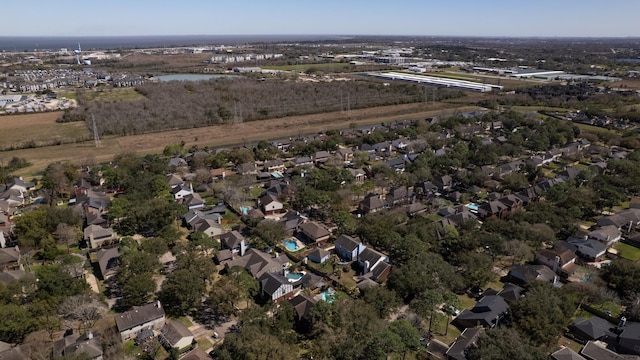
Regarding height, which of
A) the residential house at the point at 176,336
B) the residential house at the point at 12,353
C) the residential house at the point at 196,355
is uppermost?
the residential house at the point at 12,353

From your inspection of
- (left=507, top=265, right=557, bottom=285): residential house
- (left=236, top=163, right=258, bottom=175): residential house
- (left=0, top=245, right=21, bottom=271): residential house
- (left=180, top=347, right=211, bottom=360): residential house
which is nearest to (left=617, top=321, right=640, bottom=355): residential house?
(left=507, top=265, right=557, bottom=285): residential house

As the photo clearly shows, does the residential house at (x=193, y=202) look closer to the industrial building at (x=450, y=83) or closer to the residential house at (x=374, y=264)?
the residential house at (x=374, y=264)

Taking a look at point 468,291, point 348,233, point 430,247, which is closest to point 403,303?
point 468,291

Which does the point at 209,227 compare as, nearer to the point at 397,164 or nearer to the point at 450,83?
the point at 397,164

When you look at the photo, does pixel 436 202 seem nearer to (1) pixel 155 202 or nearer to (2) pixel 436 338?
(2) pixel 436 338

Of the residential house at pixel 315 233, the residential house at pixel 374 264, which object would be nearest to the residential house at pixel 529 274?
the residential house at pixel 374 264
